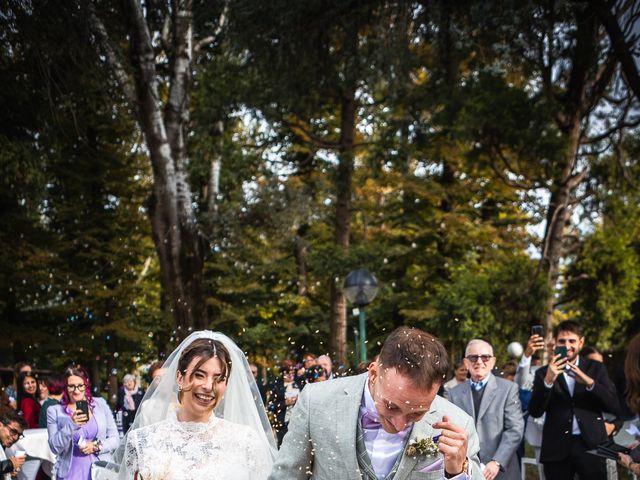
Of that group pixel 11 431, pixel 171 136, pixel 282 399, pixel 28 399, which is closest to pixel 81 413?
pixel 11 431

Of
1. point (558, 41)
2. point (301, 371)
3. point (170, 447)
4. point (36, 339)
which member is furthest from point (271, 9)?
point (36, 339)

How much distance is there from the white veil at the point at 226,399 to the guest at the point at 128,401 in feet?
20.8

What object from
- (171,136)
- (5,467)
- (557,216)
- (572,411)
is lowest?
(5,467)

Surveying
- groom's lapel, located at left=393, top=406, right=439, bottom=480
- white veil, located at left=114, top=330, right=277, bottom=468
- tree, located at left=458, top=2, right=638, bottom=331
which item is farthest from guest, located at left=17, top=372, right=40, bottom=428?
groom's lapel, located at left=393, top=406, right=439, bottom=480

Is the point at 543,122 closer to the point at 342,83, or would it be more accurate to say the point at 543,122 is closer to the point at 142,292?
the point at 342,83

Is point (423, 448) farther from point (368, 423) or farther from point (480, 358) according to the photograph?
point (480, 358)

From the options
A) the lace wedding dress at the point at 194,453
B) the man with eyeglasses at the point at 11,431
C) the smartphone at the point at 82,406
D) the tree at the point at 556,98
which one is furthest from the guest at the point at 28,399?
the tree at the point at 556,98

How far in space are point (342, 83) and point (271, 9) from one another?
11.6 ft

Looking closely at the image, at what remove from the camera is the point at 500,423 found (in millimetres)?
6941

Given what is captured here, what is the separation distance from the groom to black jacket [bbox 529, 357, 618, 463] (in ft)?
14.1

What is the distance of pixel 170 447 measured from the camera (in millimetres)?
4801

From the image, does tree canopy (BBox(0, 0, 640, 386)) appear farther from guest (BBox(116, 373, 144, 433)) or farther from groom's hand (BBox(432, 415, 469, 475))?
groom's hand (BBox(432, 415, 469, 475))

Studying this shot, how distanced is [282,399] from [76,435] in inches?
125

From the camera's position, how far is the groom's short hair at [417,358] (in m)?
2.82
